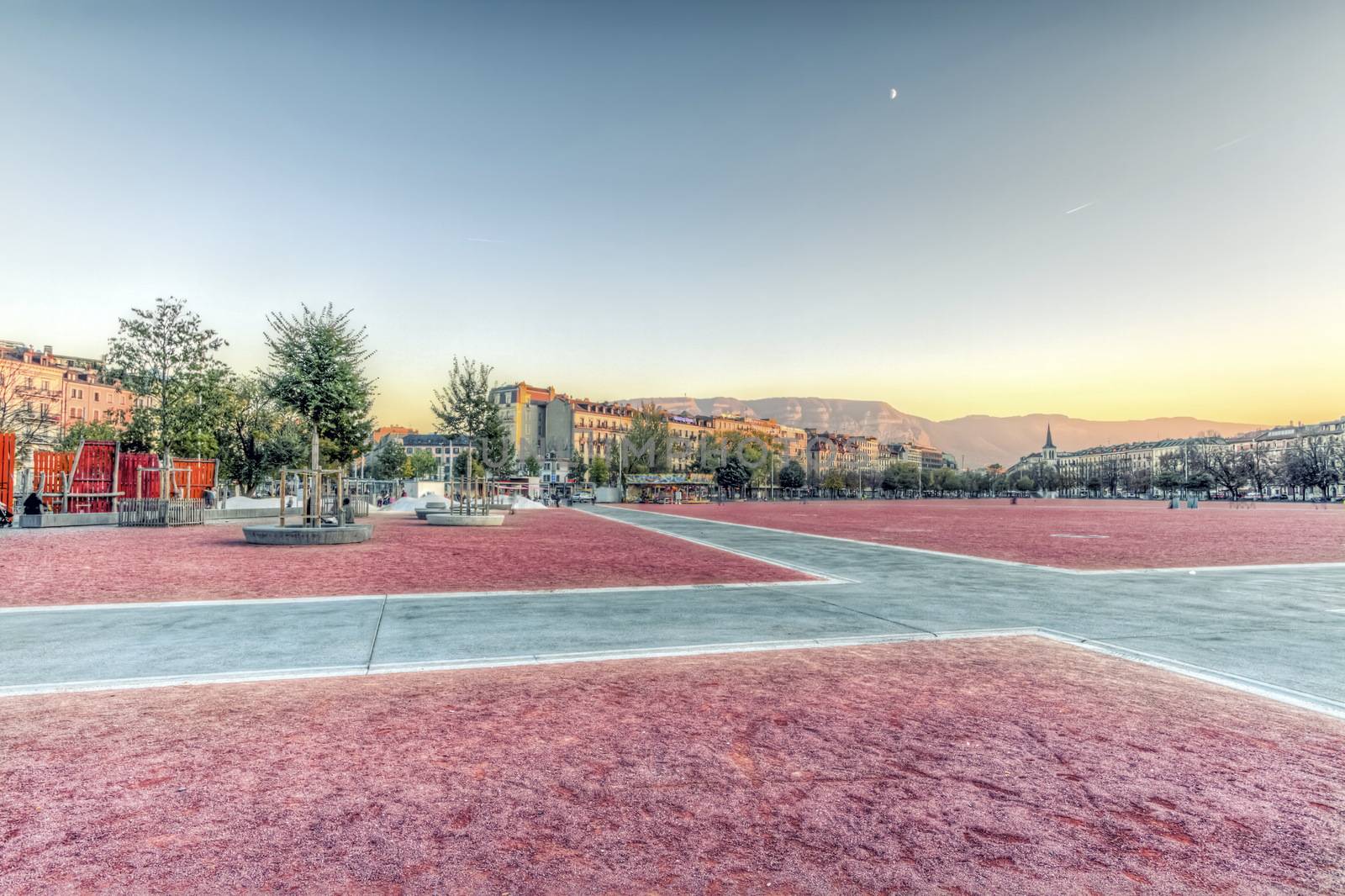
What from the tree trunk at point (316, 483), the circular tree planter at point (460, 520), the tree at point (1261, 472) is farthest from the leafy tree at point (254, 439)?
the tree at point (1261, 472)

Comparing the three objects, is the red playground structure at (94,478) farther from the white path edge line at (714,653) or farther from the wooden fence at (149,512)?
the white path edge line at (714,653)

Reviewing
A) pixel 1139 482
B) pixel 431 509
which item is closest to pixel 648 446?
pixel 431 509

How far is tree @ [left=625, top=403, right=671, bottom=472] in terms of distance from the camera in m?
104

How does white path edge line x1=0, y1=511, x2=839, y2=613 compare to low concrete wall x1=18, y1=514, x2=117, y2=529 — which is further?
low concrete wall x1=18, y1=514, x2=117, y2=529

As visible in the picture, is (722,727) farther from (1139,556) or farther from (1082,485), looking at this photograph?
(1082,485)

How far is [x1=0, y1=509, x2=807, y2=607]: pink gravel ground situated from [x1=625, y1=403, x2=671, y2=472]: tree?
81349 mm

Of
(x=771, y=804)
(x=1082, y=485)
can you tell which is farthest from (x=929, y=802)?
(x=1082, y=485)

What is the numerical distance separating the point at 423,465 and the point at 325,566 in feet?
426

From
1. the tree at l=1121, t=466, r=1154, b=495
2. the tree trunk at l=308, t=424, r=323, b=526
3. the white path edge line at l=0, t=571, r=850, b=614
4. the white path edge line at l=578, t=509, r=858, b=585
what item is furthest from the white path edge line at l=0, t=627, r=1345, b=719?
the tree at l=1121, t=466, r=1154, b=495

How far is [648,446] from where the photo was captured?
10400cm

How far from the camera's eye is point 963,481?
645ft

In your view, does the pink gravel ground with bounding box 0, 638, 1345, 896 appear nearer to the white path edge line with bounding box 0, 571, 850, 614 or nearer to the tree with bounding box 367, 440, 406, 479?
the white path edge line with bounding box 0, 571, 850, 614

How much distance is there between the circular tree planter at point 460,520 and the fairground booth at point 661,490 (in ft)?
165

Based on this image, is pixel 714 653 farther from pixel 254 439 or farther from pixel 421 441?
pixel 421 441
